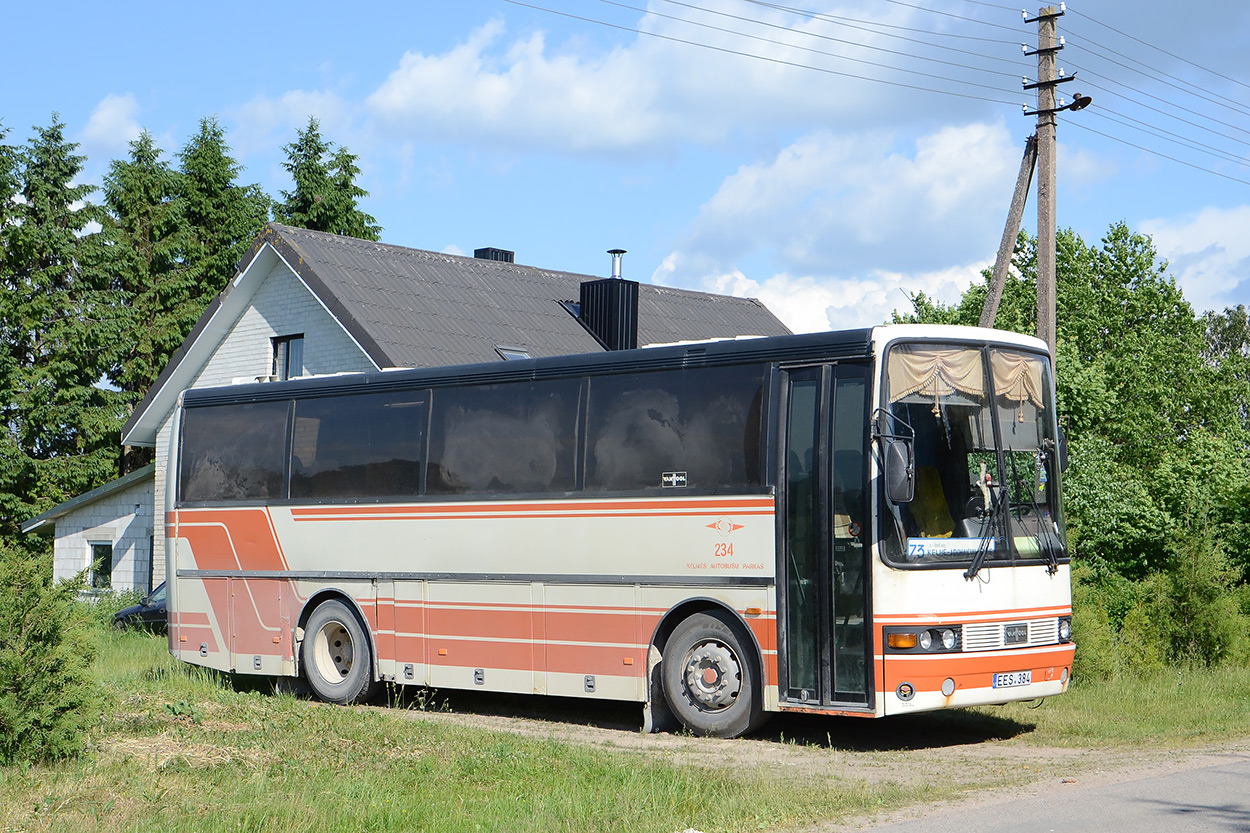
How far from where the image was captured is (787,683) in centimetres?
1139

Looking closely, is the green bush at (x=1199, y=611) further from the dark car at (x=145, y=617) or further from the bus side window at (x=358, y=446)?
the dark car at (x=145, y=617)

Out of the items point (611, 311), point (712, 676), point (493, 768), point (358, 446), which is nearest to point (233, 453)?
point (358, 446)

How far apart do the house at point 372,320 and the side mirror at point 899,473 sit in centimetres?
1417

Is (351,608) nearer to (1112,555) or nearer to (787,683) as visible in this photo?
(787,683)

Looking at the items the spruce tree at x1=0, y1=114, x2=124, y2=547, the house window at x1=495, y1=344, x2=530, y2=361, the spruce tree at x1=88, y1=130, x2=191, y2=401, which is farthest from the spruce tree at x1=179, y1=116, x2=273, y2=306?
the house window at x1=495, y1=344, x2=530, y2=361

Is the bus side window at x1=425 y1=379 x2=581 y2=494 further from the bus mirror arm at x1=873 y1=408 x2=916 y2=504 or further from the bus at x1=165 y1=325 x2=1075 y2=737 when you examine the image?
the bus mirror arm at x1=873 y1=408 x2=916 y2=504

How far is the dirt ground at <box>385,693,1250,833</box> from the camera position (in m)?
9.54

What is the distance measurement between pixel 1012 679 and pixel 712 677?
249 centimetres

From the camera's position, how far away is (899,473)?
416 inches

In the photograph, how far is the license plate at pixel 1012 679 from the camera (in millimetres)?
11180

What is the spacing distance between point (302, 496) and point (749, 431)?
229 inches

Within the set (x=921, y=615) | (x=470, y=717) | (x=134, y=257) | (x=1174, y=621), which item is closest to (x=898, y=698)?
(x=921, y=615)

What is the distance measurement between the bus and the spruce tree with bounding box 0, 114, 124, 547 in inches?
1063

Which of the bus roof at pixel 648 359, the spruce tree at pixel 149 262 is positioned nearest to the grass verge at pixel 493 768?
the bus roof at pixel 648 359
